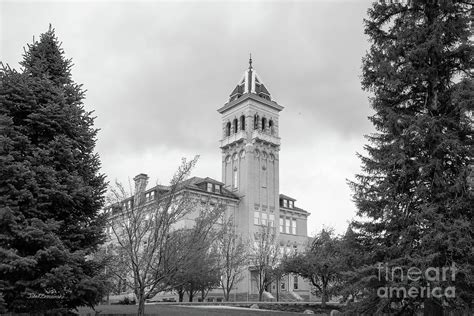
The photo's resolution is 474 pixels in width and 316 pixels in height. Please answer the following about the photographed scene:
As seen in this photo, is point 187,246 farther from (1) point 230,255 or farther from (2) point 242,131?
(2) point 242,131

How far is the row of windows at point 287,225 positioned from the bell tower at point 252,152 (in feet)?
9.50

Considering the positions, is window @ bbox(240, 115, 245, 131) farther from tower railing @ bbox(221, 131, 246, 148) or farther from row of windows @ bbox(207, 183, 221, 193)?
row of windows @ bbox(207, 183, 221, 193)

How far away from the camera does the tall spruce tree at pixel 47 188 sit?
14742mm

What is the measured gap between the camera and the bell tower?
62906 millimetres

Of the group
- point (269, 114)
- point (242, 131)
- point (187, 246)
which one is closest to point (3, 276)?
point (187, 246)

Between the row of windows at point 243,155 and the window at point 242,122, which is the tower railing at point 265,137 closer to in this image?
the row of windows at point 243,155

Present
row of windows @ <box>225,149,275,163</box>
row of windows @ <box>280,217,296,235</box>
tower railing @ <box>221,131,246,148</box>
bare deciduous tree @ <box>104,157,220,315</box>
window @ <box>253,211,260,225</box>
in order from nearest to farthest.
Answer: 1. bare deciduous tree @ <box>104,157,220,315</box>
2. window @ <box>253,211,260,225</box>
3. tower railing @ <box>221,131,246,148</box>
4. row of windows @ <box>225,149,275,163</box>
5. row of windows @ <box>280,217,296,235</box>

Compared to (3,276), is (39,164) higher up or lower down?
higher up

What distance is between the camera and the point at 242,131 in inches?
2537

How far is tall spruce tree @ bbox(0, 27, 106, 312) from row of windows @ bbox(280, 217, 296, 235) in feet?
169

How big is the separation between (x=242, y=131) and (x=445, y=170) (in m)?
49.3

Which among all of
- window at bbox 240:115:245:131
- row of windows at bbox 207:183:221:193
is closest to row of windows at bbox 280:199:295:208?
row of windows at bbox 207:183:221:193

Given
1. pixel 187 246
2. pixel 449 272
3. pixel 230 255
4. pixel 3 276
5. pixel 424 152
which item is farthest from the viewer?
pixel 230 255

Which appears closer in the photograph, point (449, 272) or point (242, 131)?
point (449, 272)
